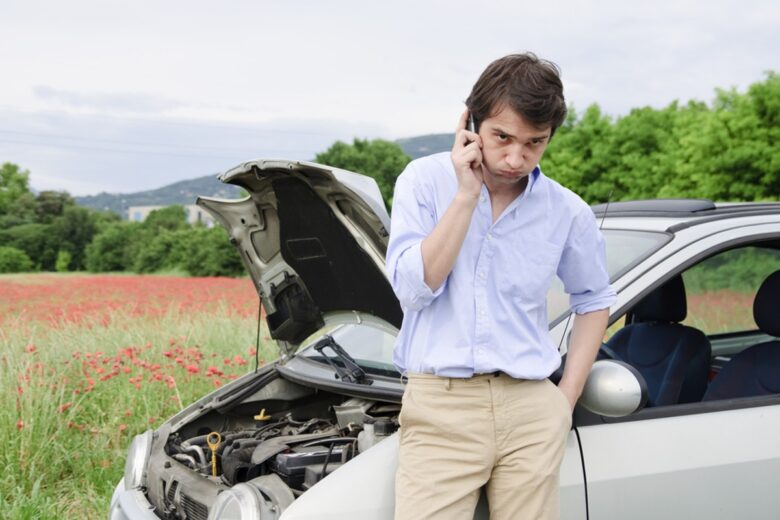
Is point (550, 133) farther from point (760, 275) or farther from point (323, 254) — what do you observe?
point (760, 275)

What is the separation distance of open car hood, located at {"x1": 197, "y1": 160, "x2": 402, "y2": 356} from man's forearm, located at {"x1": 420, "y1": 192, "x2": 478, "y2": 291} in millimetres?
819

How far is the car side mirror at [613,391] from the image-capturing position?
235 centimetres

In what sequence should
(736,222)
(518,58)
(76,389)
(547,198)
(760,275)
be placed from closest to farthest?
(518,58) → (547,198) → (736,222) → (760,275) → (76,389)

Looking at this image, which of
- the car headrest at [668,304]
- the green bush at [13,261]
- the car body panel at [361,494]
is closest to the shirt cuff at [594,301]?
the car body panel at [361,494]

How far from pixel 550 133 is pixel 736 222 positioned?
1.32m

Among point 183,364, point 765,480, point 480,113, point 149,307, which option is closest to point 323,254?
point 480,113

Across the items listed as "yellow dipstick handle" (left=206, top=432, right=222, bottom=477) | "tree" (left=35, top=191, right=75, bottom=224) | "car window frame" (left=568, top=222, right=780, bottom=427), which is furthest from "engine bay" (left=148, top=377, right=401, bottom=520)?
"tree" (left=35, top=191, right=75, bottom=224)

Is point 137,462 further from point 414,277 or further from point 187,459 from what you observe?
point 414,277

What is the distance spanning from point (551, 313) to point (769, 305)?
123 cm

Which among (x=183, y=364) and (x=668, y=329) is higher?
(x=668, y=329)

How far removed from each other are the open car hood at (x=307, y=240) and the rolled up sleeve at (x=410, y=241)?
665mm

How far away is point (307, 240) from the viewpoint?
3307mm

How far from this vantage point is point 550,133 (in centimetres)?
209

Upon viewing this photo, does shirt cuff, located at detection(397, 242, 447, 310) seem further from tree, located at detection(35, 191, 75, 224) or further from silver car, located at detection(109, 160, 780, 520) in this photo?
tree, located at detection(35, 191, 75, 224)
